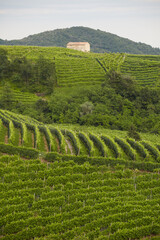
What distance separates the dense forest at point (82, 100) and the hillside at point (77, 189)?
1793 cm

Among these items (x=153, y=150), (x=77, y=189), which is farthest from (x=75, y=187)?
(x=153, y=150)

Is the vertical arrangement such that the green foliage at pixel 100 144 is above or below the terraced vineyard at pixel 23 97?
below

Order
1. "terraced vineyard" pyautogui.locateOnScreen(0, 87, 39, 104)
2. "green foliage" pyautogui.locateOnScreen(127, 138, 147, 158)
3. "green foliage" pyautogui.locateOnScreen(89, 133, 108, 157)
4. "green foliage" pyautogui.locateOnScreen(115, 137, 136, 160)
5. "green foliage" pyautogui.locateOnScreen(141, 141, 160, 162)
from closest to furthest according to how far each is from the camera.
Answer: "green foliage" pyautogui.locateOnScreen(89, 133, 108, 157) → "green foliage" pyautogui.locateOnScreen(115, 137, 136, 160) → "green foliage" pyautogui.locateOnScreen(141, 141, 160, 162) → "green foliage" pyautogui.locateOnScreen(127, 138, 147, 158) → "terraced vineyard" pyautogui.locateOnScreen(0, 87, 39, 104)

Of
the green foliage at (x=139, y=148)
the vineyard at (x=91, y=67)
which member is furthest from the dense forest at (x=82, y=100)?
the green foliage at (x=139, y=148)

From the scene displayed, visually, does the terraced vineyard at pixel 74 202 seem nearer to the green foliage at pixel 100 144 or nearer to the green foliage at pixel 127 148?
the green foliage at pixel 100 144

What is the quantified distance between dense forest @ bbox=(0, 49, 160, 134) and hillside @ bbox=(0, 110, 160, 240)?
17932mm

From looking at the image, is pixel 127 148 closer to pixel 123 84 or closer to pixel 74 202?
pixel 74 202

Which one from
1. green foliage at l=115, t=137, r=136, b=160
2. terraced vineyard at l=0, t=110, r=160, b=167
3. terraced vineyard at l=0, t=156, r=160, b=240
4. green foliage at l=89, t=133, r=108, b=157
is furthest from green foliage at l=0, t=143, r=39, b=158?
green foliage at l=115, t=137, r=136, b=160

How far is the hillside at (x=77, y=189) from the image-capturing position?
1355cm

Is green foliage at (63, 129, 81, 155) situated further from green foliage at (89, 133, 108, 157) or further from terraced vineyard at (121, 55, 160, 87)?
terraced vineyard at (121, 55, 160, 87)

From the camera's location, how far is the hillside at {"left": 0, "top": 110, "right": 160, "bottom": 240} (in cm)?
1355

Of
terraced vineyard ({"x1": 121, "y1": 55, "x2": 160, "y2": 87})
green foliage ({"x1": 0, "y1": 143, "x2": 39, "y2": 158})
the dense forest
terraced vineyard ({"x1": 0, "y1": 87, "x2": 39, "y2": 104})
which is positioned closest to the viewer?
green foliage ({"x1": 0, "y1": 143, "x2": 39, "y2": 158})

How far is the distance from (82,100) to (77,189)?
35.0 m

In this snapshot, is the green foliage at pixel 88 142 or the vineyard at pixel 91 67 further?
the vineyard at pixel 91 67
